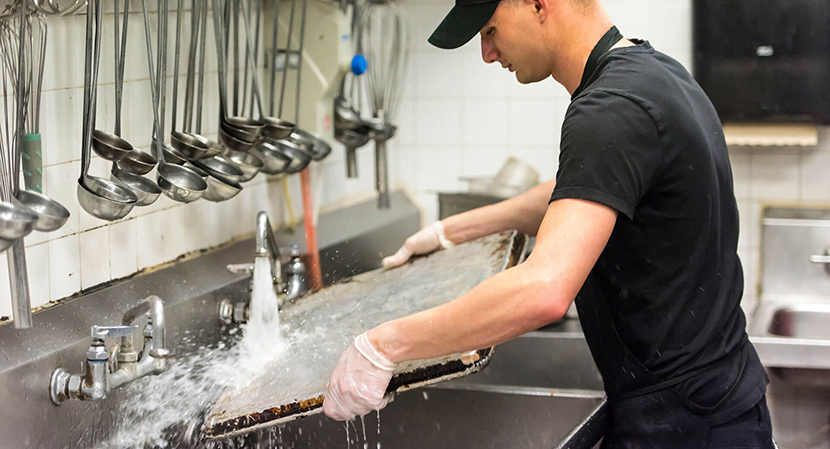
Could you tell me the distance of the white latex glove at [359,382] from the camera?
1.13 m

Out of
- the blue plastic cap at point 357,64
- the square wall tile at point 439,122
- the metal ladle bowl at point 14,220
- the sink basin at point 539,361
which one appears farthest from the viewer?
the square wall tile at point 439,122

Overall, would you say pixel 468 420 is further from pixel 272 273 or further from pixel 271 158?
pixel 271 158

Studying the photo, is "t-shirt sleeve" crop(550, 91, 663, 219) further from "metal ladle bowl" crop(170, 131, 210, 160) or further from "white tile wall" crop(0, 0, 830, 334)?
"white tile wall" crop(0, 0, 830, 334)

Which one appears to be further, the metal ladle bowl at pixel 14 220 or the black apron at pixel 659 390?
the black apron at pixel 659 390

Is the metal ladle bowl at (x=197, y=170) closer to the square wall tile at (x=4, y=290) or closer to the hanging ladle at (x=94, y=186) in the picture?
the hanging ladle at (x=94, y=186)

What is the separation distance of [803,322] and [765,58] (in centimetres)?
91

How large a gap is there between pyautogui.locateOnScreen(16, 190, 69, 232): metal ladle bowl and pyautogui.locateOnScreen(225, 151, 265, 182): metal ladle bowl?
1.85ft

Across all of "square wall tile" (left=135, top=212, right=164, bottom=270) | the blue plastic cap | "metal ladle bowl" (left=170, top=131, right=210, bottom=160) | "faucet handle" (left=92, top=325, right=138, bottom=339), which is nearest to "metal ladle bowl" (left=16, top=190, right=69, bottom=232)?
"faucet handle" (left=92, top=325, right=138, bottom=339)

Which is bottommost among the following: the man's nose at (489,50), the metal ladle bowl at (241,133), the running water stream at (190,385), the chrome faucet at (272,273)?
the running water stream at (190,385)

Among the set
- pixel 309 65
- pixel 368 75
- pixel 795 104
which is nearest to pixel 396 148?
pixel 368 75

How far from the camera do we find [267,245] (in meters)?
1.70

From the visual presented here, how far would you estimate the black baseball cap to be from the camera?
47.5 inches

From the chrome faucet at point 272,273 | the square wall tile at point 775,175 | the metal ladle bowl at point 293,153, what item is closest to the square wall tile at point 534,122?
the square wall tile at point 775,175

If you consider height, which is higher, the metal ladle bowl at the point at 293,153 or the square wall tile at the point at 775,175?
the metal ladle bowl at the point at 293,153
